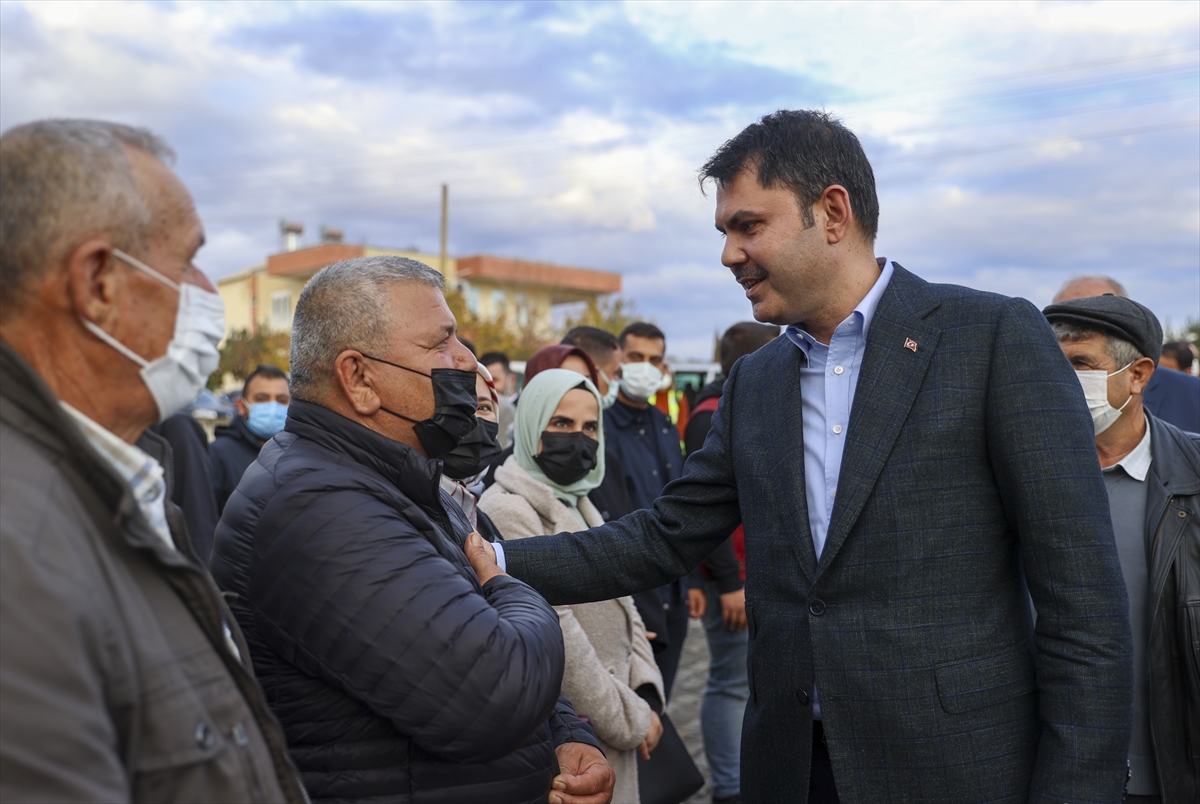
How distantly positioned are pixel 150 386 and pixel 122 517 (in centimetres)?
23

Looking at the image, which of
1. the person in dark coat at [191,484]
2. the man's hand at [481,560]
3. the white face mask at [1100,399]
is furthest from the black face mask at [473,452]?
the person in dark coat at [191,484]

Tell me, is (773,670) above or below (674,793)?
above

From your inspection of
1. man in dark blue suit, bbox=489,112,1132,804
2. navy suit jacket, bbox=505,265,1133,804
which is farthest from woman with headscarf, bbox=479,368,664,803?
navy suit jacket, bbox=505,265,1133,804

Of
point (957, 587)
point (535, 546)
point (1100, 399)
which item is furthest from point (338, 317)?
point (1100, 399)

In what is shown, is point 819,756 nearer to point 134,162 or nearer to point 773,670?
point 773,670

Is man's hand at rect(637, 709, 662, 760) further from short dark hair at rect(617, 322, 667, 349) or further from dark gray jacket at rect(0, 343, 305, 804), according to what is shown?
short dark hair at rect(617, 322, 667, 349)

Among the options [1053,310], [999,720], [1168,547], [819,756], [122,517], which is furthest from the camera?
[1053,310]

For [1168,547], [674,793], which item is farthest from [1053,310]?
[674,793]

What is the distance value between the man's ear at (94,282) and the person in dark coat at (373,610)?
671 millimetres

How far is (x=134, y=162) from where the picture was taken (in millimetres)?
1501

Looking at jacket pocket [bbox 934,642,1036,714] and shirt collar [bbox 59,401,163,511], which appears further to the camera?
jacket pocket [bbox 934,642,1036,714]

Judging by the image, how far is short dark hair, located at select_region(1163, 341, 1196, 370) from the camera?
844 cm

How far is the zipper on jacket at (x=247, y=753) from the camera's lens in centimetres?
149

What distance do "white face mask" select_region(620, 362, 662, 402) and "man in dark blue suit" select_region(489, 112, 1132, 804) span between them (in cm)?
409
